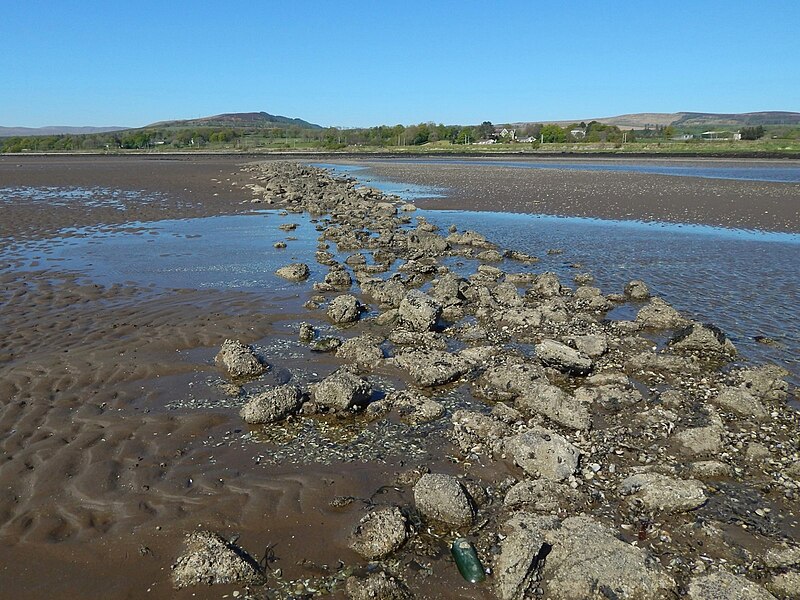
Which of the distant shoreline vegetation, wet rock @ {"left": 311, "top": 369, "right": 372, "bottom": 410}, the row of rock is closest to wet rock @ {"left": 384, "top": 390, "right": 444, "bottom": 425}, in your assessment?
the row of rock

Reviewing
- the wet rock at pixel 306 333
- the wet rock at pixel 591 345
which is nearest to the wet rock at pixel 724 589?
the wet rock at pixel 591 345

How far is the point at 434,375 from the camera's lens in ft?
31.1

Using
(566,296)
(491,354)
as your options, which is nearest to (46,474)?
(491,354)

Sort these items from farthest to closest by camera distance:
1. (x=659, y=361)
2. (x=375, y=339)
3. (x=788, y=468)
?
(x=375, y=339) → (x=659, y=361) → (x=788, y=468)

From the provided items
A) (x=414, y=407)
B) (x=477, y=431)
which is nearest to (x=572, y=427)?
(x=477, y=431)

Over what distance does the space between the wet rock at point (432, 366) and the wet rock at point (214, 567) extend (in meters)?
4.66

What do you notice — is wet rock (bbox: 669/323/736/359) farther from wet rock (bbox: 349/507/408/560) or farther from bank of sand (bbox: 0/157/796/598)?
wet rock (bbox: 349/507/408/560)

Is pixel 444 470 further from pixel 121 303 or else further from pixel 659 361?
pixel 121 303

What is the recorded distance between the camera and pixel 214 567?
5.25 metres

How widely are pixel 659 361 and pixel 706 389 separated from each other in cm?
105

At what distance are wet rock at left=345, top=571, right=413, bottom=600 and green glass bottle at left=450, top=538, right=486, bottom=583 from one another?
0.61 m

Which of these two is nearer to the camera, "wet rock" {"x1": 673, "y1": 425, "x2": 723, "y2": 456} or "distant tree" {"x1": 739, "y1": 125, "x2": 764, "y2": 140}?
"wet rock" {"x1": 673, "y1": 425, "x2": 723, "y2": 456}

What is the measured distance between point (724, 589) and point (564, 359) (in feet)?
16.8

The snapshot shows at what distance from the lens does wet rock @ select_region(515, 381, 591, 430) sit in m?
8.06
